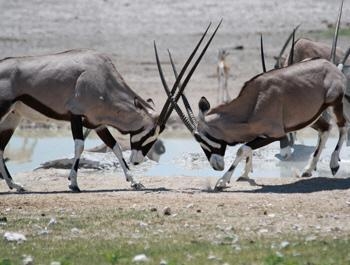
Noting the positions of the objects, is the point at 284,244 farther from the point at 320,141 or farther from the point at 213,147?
the point at 320,141

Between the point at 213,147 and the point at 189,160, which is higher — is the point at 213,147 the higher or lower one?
the higher one

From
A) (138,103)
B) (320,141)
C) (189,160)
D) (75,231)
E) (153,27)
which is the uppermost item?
(75,231)

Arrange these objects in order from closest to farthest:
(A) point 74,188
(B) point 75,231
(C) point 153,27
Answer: (B) point 75,231 → (A) point 74,188 → (C) point 153,27

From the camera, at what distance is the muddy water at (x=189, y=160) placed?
15.9 meters

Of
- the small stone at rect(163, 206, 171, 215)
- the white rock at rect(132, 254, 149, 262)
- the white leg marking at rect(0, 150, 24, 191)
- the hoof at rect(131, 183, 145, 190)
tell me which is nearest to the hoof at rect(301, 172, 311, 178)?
the hoof at rect(131, 183, 145, 190)

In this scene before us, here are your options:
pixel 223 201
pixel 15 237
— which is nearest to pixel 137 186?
pixel 223 201

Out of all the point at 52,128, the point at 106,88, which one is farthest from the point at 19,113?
the point at 52,128

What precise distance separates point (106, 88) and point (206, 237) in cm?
466

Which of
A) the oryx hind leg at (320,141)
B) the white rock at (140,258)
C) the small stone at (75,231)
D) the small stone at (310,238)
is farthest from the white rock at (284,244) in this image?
the oryx hind leg at (320,141)

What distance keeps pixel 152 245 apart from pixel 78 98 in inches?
187

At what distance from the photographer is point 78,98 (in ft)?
44.0

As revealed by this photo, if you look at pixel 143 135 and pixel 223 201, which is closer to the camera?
pixel 223 201

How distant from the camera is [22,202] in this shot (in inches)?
466

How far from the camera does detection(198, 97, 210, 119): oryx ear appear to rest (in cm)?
1327
